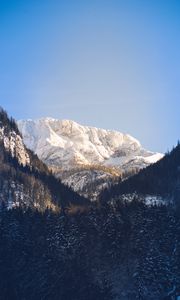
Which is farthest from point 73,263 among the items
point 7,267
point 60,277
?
point 7,267

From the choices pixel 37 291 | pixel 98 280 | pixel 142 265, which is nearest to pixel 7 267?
pixel 37 291

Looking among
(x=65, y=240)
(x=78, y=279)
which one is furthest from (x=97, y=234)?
(x=78, y=279)

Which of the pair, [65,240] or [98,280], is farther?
[65,240]

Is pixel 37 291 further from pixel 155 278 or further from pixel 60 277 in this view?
pixel 155 278

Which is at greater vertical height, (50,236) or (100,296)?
(50,236)

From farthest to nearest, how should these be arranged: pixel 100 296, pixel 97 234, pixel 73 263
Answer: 1. pixel 97 234
2. pixel 73 263
3. pixel 100 296

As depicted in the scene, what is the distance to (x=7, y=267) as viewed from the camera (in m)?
184

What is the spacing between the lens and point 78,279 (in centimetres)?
17538

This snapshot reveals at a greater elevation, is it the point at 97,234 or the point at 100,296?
the point at 97,234

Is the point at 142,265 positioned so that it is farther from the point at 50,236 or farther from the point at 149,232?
the point at 50,236

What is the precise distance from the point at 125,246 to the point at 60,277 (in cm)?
2466

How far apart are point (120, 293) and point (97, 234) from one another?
1051 inches

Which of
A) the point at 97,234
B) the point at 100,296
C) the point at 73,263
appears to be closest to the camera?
the point at 100,296

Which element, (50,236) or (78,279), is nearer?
(78,279)
